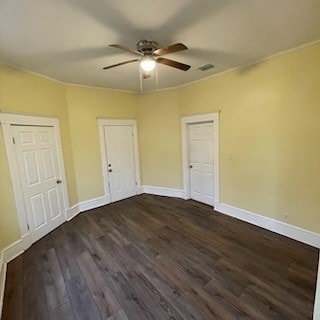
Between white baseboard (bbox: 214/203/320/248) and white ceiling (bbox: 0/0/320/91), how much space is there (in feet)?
8.54

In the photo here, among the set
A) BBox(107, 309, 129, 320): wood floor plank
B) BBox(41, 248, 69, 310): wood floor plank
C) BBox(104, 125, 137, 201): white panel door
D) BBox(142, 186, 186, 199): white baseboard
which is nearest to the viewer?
BBox(107, 309, 129, 320): wood floor plank

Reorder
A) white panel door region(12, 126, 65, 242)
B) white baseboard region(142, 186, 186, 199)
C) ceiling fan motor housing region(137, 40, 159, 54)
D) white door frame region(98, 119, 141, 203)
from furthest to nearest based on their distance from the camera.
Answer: white baseboard region(142, 186, 186, 199) < white door frame region(98, 119, 141, 203) < white panel door region(12, 126, 65, 242) < ceiling fan motor housing region(137, 40, 159, 54)

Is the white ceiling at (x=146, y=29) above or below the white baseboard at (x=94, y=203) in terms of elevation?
above

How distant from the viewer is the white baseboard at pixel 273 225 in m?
2.72

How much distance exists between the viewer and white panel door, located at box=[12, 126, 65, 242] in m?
3.00

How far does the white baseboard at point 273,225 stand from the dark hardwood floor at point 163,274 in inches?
5.0

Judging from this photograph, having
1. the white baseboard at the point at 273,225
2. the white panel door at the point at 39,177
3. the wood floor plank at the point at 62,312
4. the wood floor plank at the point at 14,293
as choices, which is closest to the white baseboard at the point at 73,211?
the white panel door at the point at 39,177

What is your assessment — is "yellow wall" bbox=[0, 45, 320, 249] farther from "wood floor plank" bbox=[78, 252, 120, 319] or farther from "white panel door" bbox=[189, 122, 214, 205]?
"wood floor plank" bbox=[78, 252, 120, 319]

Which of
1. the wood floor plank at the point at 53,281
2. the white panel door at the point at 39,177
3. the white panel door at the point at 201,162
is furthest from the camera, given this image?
the white panel door at the point at 201,162

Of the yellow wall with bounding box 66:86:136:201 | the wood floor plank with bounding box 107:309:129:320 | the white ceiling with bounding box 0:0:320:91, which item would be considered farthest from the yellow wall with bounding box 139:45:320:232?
the wood floor plank with bounding box 107:309:129:320

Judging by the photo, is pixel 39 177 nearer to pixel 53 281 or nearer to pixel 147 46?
pixel 53 281

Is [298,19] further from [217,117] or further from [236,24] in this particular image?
[217,117]

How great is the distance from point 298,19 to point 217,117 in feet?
6.42

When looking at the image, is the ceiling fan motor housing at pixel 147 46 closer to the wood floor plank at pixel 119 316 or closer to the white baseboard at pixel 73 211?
the wood floor plank at pixel 119 316
